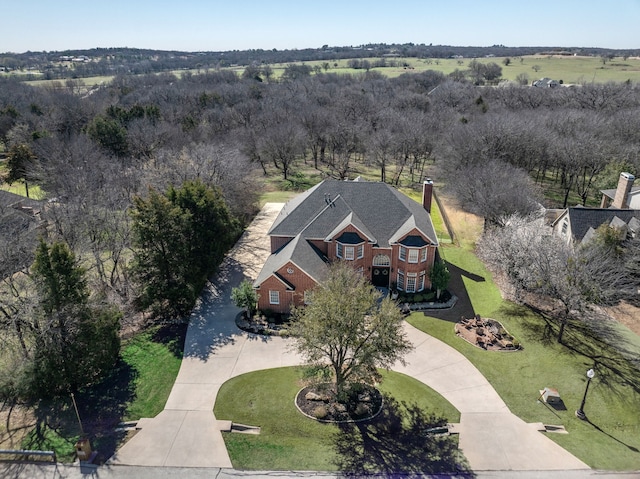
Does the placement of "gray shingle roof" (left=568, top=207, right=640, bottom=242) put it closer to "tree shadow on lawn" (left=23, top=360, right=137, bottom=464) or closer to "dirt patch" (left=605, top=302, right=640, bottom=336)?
"dirt patch" (left=605, top=302, right=640, bottom=336)

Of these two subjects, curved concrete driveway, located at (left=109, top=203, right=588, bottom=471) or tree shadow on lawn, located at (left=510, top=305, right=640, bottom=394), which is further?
tree shadow on lawn, located at (left=510, top=305, right=640, bottom=394)

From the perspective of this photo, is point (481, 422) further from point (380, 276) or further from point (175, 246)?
point (175, 246)

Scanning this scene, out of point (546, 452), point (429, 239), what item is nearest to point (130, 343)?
point (429, 239)

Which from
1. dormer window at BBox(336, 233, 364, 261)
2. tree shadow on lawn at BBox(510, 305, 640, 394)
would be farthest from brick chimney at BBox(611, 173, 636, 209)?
dormer window at BBox(336, 233, 364, 261)

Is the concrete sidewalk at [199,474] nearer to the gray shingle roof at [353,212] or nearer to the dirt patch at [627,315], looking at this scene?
the dirt patch at [627,315]

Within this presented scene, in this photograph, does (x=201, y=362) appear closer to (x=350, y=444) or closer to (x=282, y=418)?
(x=282, y=418)

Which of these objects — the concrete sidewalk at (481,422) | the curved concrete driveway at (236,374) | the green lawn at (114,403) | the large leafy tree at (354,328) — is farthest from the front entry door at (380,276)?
A: the green lawn at (114,403)
